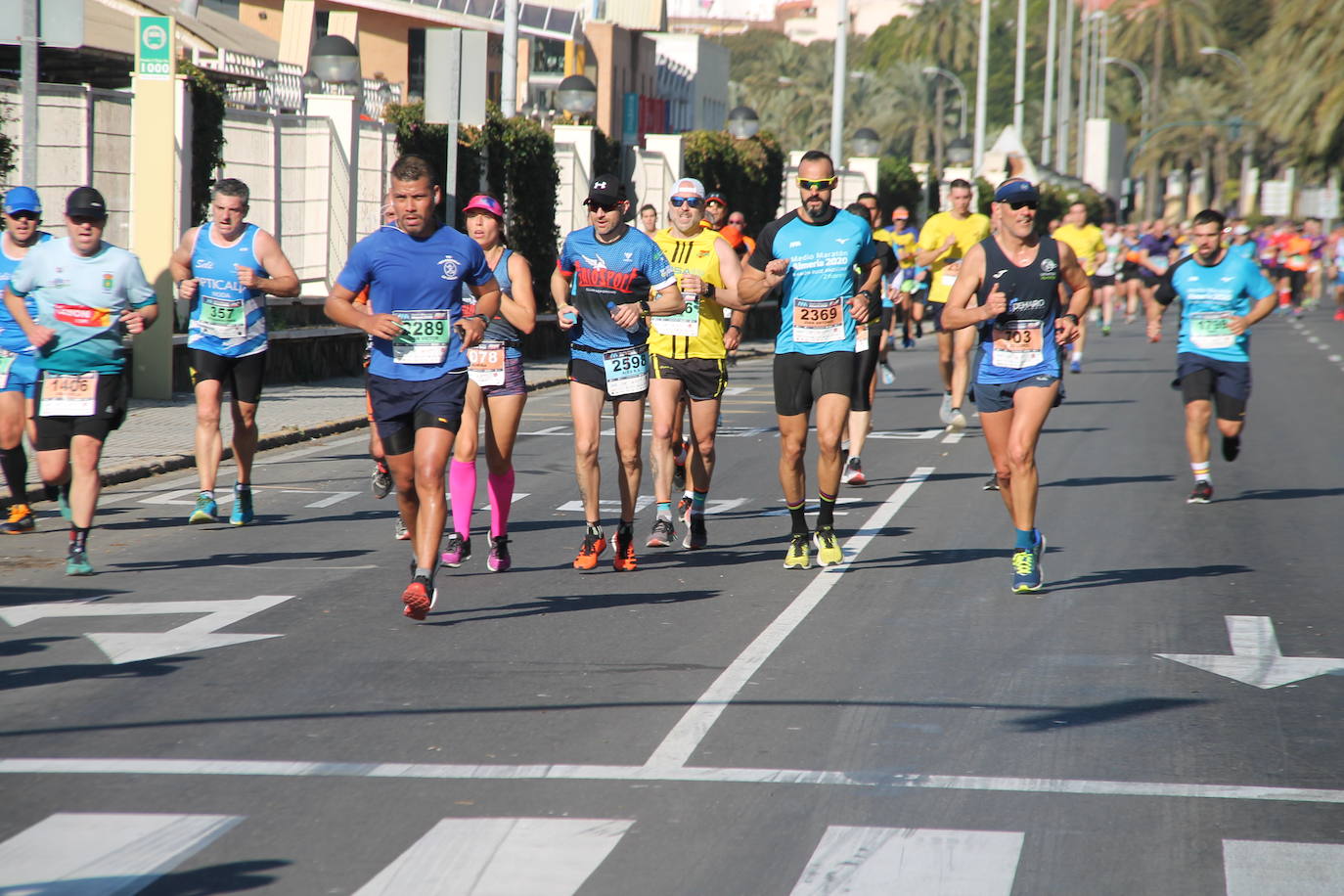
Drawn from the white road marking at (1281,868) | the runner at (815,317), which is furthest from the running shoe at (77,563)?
the white road marking at (1281,868)

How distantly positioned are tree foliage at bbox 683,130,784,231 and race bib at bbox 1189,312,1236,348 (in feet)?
62.9

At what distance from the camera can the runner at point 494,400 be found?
9.87 meters

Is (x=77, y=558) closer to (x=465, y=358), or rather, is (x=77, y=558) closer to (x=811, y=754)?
(x=465, y=358)

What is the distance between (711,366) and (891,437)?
683 cm

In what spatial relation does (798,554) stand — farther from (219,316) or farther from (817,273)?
(219,316)

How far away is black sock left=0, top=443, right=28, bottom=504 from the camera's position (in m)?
11.3

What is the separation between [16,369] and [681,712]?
19.6 feet

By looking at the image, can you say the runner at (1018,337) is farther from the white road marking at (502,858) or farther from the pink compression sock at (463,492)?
the white road marking at (502,858)

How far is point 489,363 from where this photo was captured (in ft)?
32.6

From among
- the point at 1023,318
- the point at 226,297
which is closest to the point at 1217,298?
the point at 1023,318

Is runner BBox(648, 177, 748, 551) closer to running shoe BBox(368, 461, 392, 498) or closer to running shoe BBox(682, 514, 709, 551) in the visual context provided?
running shoe BBox(682, 514, 709, 551)

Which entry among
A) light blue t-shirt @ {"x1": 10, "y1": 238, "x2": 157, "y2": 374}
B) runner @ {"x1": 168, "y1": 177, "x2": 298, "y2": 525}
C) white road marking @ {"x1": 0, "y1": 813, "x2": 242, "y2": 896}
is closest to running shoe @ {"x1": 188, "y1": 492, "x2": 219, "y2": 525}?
runner @ {"x1": 168, "y1": 177, "x2": 298, "y2": 525}

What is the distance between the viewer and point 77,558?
31.8 ft

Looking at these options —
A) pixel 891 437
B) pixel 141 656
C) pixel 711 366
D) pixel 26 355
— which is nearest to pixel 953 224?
pixel 891 437
